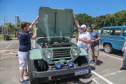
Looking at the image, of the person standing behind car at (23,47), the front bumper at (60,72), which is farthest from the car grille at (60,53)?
the person standing behind car at (23,47)

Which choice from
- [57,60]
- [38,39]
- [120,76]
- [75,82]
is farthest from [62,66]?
[120,76]

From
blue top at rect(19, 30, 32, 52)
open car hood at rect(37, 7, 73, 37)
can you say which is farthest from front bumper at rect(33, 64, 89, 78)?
open car hood at rect(37, 7, 73, 37)

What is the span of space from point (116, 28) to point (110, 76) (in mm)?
4429

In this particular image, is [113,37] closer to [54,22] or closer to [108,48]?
[108,48]

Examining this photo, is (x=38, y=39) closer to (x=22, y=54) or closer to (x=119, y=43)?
(x=22, y=54)

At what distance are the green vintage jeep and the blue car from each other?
13.5ft

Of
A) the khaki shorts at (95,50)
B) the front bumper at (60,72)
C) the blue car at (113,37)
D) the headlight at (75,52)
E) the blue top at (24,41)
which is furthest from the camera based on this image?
the blue car at (113,37)

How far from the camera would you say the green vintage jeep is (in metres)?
2.76

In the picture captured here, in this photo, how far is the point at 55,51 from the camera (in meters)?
2.89

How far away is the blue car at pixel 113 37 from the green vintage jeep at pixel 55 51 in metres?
4.11

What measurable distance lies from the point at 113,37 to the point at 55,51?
5.82 m

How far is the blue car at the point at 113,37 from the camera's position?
650 cm

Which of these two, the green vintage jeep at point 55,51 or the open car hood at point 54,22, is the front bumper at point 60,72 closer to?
the green vintage jeep at point 55,51

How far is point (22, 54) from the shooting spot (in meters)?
2.97
